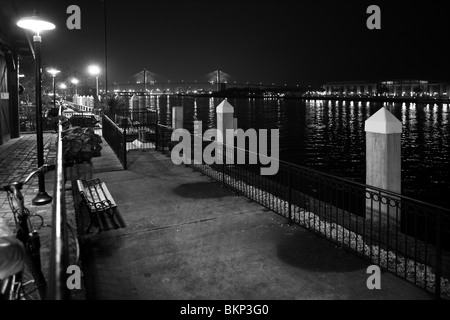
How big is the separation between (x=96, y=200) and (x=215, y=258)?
2.56m

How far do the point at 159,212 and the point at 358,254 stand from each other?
3650mm

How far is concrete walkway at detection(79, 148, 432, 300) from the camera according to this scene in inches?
181

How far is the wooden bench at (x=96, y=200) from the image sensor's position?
640cm

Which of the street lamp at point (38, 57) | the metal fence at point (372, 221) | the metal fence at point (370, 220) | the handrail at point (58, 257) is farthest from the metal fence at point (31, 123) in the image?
the handrail at point (58, 257)

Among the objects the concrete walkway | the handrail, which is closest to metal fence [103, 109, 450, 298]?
the concrete walkway

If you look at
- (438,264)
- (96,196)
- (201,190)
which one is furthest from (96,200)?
(438,264)

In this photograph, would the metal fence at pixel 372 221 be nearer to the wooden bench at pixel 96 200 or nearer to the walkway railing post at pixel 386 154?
the walkway railing post at pixel 386 154

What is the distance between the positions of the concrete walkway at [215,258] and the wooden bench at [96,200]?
0.30 m

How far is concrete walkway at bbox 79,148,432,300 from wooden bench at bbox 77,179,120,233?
0.30 m

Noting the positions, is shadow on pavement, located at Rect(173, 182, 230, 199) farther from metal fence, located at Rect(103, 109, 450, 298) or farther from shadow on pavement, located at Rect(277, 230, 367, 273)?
shadow on pavement, located at Rect(277, 230, 367, 273)

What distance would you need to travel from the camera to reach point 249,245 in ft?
19.5
